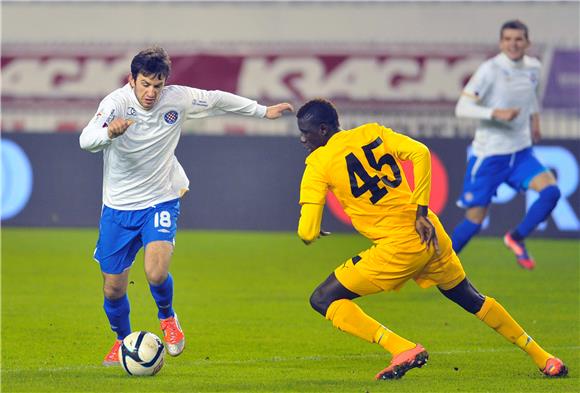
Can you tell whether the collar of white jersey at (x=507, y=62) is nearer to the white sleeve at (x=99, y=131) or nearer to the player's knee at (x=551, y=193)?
the player's knee at (x=551, y=193)

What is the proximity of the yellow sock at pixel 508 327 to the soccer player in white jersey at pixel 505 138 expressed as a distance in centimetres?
504

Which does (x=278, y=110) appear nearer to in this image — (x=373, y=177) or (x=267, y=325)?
(x=373, y=177)

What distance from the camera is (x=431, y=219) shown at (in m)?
8.93

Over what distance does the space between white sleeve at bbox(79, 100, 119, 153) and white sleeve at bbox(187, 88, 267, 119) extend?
0.72 m

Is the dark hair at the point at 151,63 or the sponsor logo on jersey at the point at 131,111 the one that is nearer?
the dark hair at the point at 151,63

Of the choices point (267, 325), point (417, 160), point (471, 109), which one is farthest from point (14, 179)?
point (417, 160)

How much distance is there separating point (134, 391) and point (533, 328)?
4.07 metres

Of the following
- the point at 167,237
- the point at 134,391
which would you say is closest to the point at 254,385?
the point at 134,391

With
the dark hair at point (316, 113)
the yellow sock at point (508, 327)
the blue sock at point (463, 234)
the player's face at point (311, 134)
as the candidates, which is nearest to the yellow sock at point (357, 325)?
the yellow sock at point (508, 327)

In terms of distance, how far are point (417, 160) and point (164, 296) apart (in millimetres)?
2029

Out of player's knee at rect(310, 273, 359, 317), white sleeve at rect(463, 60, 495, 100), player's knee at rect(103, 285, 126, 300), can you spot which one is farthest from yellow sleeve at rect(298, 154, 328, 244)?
white sleeve at rect(463, 60, 495, 100)

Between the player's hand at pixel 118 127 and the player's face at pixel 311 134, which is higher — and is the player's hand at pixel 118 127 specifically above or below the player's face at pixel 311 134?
below

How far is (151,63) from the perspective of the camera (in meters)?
9.30

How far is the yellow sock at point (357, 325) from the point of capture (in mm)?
8703
